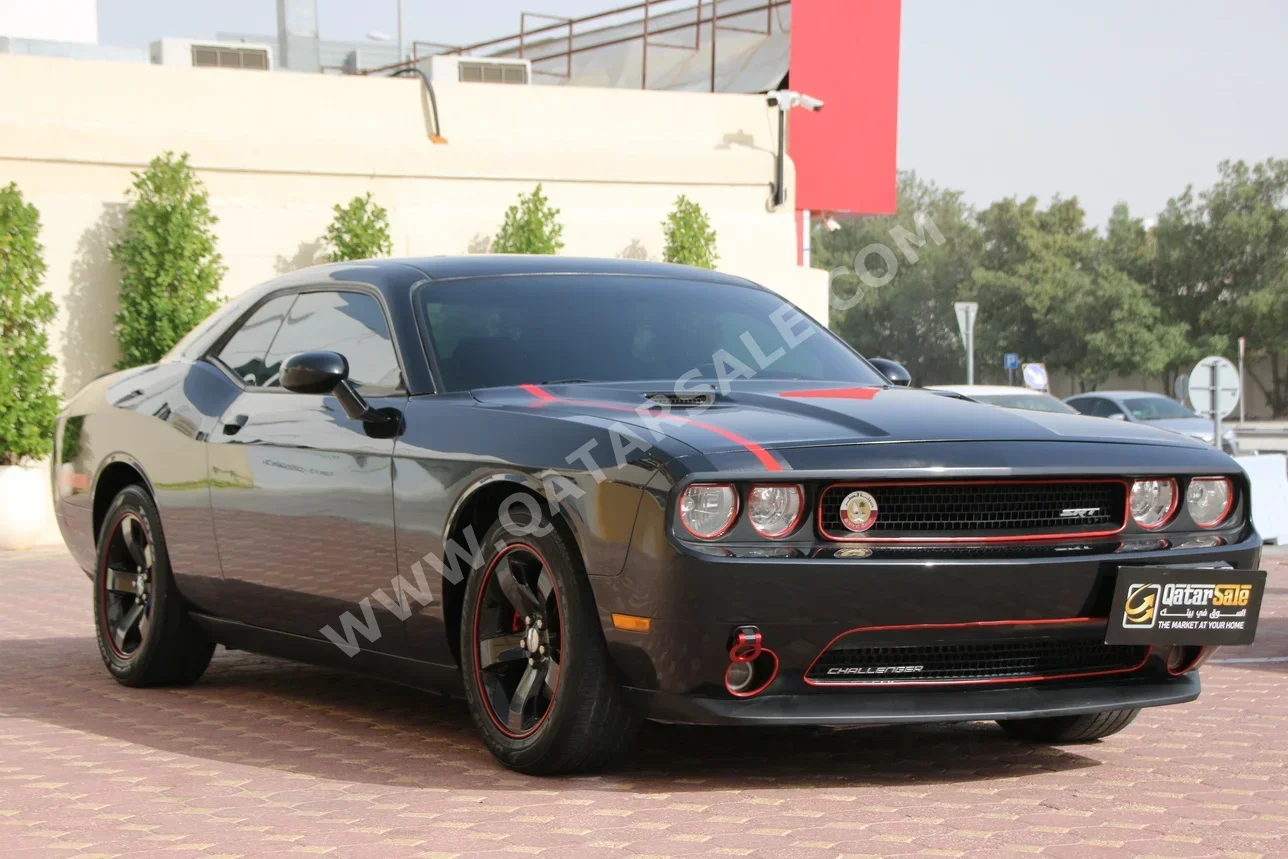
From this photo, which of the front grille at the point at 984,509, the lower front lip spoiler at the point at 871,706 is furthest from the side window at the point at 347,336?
the front grille at the point at 984,509

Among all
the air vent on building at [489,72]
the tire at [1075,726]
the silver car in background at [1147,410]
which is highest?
the air vent on building at [489,72]

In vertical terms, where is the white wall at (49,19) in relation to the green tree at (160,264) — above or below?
above

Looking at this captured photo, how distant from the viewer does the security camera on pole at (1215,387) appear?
18.1m

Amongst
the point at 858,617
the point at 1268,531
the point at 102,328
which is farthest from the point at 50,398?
the point at 858,617

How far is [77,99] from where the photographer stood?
58.7ft

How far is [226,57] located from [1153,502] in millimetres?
20586

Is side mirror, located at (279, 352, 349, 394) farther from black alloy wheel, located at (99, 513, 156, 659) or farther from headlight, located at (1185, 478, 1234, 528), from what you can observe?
headlight, located at (1185, 478, 1234, 528)

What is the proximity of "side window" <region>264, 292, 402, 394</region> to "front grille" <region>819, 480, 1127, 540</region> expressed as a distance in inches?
70.7

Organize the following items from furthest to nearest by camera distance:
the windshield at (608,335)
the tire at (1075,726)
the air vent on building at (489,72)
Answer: the air vent on building at (489,72) → the windshield at (608,335) → the tire at (1075,726)

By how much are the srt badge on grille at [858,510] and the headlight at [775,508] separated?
119 mm

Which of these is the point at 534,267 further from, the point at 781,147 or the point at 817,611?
the point at 781,147

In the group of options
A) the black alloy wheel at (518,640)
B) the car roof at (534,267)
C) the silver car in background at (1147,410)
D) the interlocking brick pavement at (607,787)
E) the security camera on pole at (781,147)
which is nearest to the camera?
the interlocking brick pavement at (607,787)

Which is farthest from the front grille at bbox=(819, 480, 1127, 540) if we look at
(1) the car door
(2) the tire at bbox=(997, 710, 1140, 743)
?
(1) the car door

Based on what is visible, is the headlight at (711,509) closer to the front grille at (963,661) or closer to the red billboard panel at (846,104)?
the front grille at (963,661)
